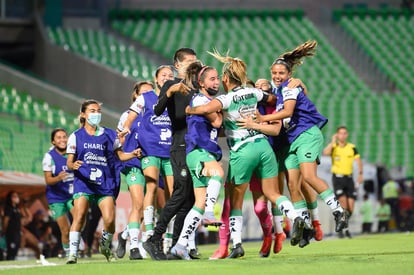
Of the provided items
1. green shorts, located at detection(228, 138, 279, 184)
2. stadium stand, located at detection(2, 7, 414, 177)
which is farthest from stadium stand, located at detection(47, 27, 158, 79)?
green shorts, located at detection(228, 138, 279, 184)

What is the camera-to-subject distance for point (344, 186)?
22750mm

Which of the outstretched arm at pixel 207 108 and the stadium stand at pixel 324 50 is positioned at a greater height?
the stadium stand at pixel 324 50

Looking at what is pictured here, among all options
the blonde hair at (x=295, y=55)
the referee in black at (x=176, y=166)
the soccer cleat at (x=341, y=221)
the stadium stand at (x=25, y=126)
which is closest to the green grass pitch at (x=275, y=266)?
the soccer cleat at (x=341, y=221)

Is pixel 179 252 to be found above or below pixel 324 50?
below

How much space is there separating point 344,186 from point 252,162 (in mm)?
9845

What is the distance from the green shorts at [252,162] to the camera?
13173 mm

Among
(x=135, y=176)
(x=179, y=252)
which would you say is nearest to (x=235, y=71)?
(x=179, y=252)

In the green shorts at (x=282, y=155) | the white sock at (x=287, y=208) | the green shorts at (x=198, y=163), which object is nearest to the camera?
the white sock at (x=287, y=208)

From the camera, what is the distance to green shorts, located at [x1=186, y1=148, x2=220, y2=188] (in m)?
13.1

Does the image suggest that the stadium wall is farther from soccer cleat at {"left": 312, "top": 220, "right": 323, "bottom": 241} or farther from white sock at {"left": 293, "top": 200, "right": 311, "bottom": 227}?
white sock at {"left": 293, "top": 200, "right": 311, "bottom": 227}

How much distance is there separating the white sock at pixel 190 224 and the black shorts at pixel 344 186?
9914mm

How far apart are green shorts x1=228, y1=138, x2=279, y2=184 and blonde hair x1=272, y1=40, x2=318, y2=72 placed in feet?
4.45

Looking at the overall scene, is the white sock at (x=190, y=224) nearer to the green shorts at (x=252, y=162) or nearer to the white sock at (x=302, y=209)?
the green shorts at (x=252, y=162)

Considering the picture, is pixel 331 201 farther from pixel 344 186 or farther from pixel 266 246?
pixel 344 186
